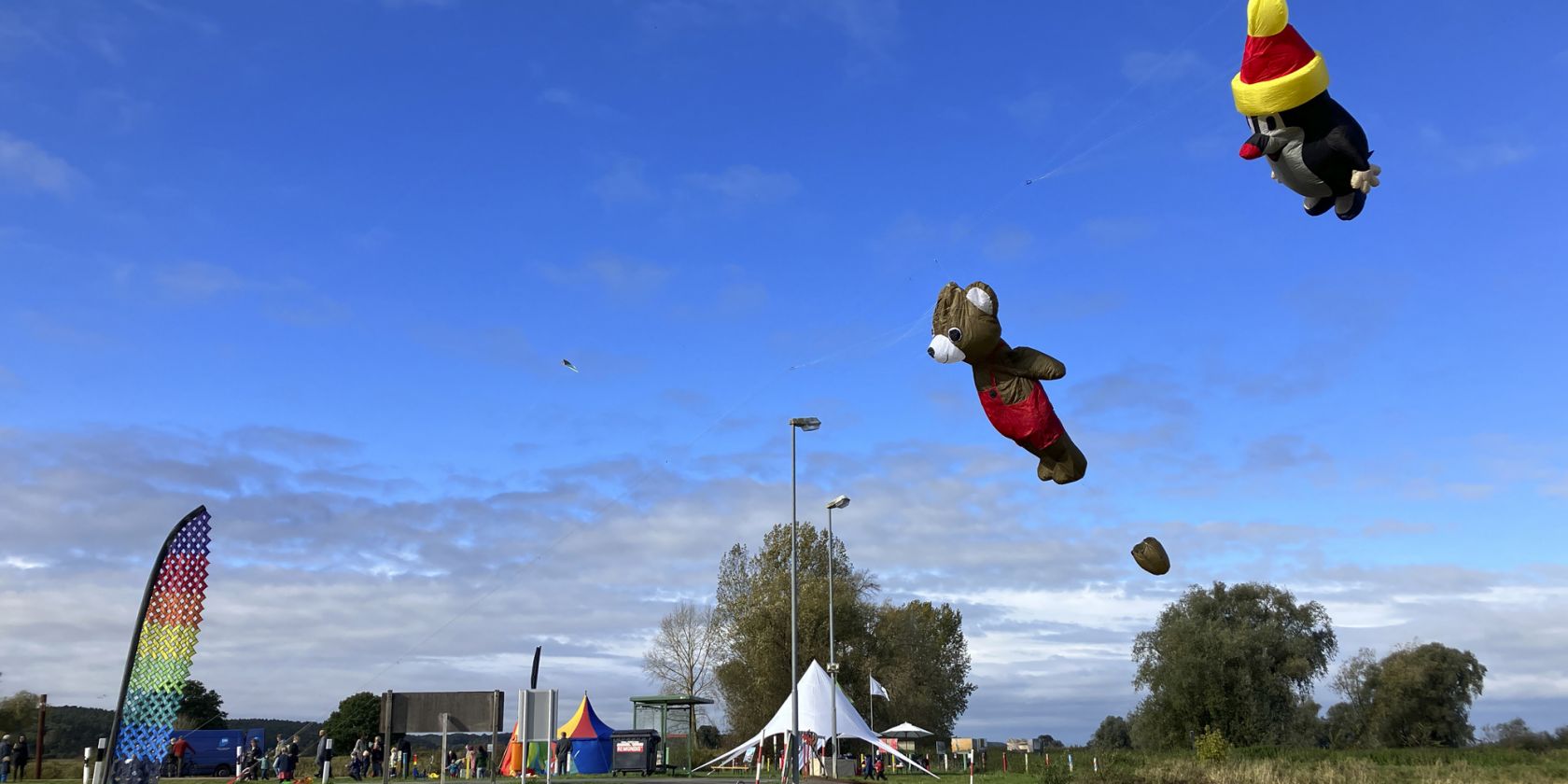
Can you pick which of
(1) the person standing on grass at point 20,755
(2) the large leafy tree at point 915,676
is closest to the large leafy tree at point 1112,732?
(2) the large leafy tree at point 915,676

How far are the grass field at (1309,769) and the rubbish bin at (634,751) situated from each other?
16.3 feet

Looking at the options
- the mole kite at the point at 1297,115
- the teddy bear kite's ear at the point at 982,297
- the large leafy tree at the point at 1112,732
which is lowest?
the large leafy tree at the point at 1112,732

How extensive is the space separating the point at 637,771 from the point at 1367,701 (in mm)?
42727

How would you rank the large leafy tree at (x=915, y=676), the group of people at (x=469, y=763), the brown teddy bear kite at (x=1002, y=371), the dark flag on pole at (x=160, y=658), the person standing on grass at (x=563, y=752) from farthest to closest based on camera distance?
the large leafy tree at (x=915, y=676)
the group of people at (x=469, y=763)
the person standing on grass at (x=563, y=752)
the dark flag on pole at (x=160, y=658)
the brown teddy bear kite at (x=1002, y=371)

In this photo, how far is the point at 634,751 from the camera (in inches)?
1758

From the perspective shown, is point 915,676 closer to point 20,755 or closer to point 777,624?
point 777,624

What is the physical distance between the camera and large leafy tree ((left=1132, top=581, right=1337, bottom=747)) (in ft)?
188

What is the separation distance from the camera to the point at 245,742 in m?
47.8

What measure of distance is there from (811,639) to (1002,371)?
166 ft

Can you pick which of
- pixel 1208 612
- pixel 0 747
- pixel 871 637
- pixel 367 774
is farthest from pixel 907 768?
pixel 0 747

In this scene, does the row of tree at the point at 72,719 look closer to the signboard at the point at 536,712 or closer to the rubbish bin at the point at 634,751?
the rubbish bin at the point at 634,751

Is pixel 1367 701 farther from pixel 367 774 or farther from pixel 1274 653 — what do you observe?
pixel 367 774

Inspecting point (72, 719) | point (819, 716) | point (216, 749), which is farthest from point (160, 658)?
point (72, 719)

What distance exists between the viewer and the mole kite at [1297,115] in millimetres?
10844
